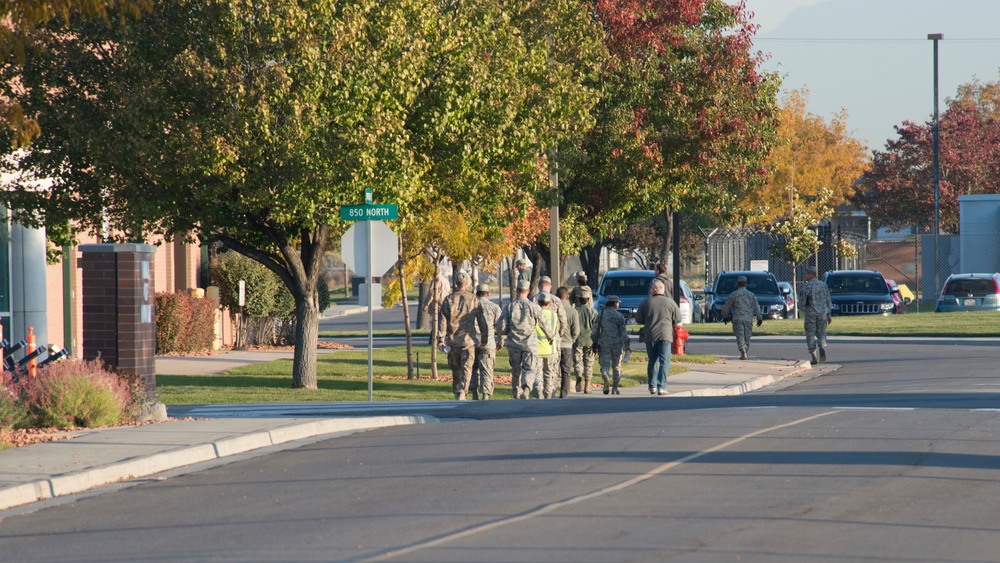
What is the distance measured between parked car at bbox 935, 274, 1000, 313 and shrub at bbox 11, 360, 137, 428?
32202mm

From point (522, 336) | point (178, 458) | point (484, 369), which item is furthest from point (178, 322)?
point (178, 458)

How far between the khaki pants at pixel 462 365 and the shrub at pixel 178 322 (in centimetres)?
1030

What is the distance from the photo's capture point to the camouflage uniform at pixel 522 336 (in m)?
17.7

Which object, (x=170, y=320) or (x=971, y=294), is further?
(x=971, y=294)

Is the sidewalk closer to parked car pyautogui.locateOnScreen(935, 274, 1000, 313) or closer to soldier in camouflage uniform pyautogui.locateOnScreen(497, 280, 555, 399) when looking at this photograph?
soldier in camouflage uniform pyautogui.locateOnScreen(497, 280, 555, 399)

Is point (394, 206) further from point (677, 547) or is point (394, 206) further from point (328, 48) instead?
point (677, 547)

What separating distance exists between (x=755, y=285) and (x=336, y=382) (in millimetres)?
21403

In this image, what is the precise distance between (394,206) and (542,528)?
8.73 meters

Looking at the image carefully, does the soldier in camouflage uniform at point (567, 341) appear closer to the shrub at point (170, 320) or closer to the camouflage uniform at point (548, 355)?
the camouflage uniform at point (548, 355)

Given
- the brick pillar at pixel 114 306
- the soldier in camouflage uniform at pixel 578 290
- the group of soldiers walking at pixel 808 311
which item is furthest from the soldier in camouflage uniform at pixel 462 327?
the group of soldiers walking at pixel 808 311

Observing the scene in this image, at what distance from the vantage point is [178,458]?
11.9m

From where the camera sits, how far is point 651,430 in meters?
12.9

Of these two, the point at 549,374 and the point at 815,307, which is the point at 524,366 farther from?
the point at 815,307

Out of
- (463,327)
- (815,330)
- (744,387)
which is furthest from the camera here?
(815,330)
